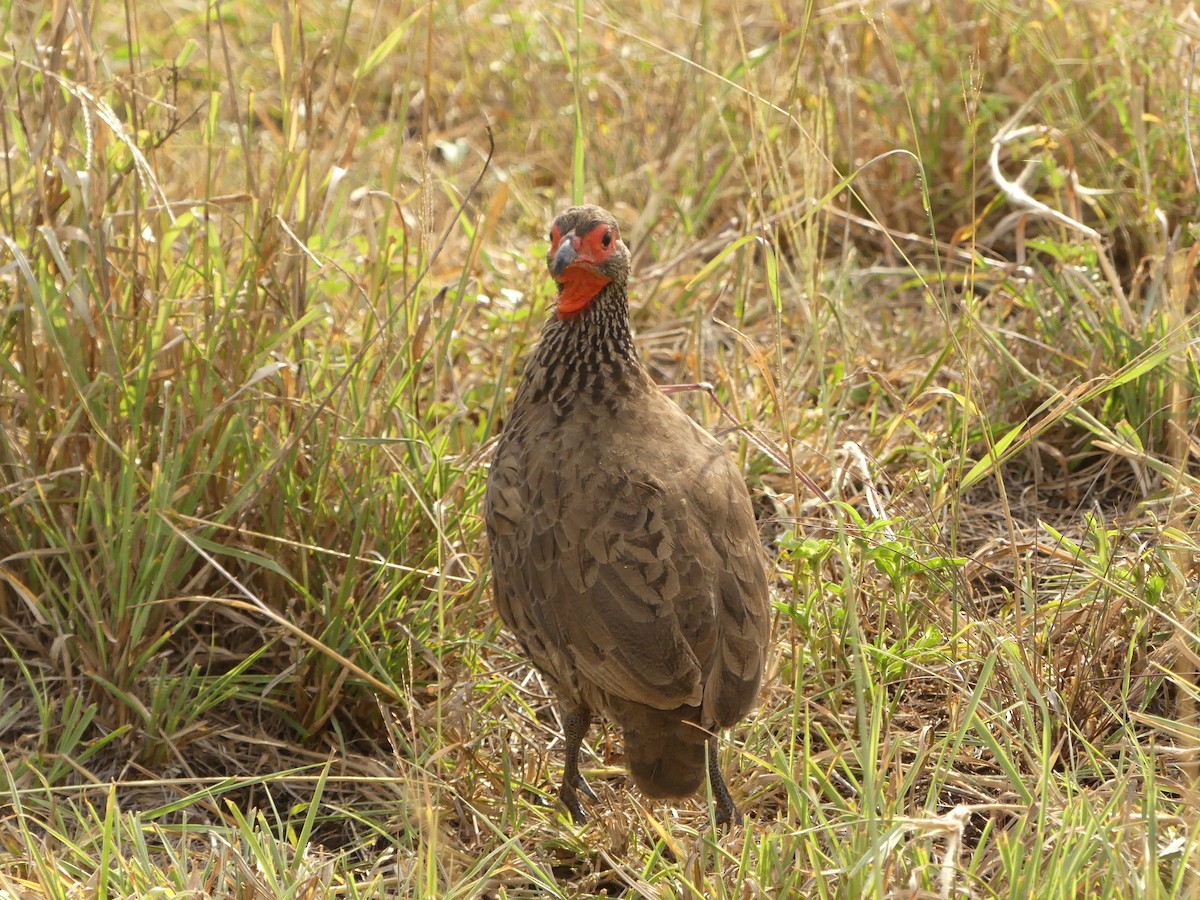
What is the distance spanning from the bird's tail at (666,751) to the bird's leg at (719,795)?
0.04 m

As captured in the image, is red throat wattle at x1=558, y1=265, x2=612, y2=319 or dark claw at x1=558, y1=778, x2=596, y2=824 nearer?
dark claw at x1=558, y1=778, x2=596, y2=824

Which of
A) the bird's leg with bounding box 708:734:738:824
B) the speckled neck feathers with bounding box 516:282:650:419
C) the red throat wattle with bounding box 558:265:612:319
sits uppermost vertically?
the red throat wattle with bounding box 558:265:612:319

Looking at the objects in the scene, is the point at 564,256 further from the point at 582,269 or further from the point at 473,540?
the point at 473,540

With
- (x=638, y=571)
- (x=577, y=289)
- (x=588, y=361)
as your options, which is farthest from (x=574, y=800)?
(x=577, y=289)

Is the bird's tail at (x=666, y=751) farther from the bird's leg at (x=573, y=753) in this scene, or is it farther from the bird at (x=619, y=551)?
the bird's leg at (x=573, y=753)

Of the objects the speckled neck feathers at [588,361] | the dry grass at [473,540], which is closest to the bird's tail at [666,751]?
the dry grass at [473,540]

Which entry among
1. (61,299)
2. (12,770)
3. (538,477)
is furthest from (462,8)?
(12,770)

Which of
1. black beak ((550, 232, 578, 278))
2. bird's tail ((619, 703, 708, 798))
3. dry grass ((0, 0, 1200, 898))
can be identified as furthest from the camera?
black beak ((550, 232, 578, 278))

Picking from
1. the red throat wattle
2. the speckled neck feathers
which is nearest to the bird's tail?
the speckled neck feathers

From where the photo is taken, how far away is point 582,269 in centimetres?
329

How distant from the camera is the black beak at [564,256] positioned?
10.5ft

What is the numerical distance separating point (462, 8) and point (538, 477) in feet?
12.1

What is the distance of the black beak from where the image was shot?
319cm

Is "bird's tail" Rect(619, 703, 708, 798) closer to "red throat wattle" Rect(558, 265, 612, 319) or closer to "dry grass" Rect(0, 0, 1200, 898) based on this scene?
"dry grass" Rect(0, 0, 1200, 898)
